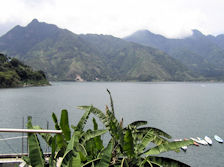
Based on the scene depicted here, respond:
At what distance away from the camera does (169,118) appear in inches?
2384

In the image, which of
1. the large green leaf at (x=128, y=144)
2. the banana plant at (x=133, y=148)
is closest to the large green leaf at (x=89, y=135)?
the banana plant at (x=133, y=148)

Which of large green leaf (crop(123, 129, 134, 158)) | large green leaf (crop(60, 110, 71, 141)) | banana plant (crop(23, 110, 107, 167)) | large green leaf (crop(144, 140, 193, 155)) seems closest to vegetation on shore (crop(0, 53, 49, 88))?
large green leaf (crop(60, 110, 71, 141))

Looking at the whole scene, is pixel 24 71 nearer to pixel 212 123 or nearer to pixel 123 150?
pixel 212 123

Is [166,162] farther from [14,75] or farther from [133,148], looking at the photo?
[14,75]

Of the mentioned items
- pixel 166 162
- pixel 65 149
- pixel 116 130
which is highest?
pixel 116 130

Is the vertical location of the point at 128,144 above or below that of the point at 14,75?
below

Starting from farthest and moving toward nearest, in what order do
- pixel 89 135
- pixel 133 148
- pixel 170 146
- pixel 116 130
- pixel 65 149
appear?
1. pixel 89 135
2. pixel 65 149
3. pixel 116 130
4. pixel 170 146
5. pixel 133 148

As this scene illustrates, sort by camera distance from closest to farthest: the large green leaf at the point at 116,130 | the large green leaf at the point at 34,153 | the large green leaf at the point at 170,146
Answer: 1. the large green leaf at the point at 34,153
2. the large green leaf at the point at 170,146
3. the large green leaf at the point at 116,130

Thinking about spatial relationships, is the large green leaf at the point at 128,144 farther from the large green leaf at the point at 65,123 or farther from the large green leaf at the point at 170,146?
the large green leaf at the point at 65,123

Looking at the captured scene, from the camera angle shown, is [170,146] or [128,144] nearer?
[128,144]

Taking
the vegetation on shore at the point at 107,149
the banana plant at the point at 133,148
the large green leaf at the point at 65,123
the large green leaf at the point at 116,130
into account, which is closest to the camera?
the vegetation on shore at the point at 107,149

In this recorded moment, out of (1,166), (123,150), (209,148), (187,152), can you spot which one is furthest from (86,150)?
(209,148)

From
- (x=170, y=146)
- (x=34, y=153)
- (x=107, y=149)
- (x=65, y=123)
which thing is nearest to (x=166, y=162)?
(x=170, y=146)

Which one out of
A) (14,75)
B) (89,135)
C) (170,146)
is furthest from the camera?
(14,75)
